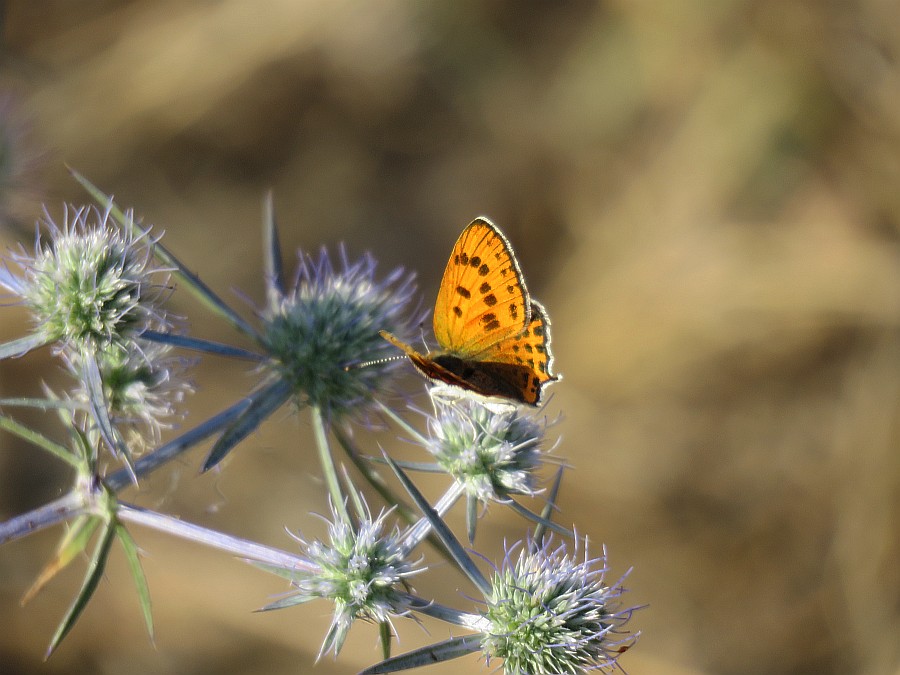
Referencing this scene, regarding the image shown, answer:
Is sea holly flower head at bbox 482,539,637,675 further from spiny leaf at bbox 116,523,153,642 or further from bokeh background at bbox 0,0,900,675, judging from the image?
bokeh background at bbox 0,0,900,675

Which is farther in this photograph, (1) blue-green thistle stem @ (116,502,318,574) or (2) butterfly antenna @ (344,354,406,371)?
(2) butterfly antenna @ (344,354,406,371)

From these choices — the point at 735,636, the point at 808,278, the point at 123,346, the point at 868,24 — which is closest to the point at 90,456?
the point at 123,346

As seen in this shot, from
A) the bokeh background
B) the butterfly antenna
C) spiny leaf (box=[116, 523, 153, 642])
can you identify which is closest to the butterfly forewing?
the butterfly antenna

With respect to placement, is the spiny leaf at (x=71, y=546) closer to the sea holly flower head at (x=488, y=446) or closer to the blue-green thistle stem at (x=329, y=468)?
the blue-green thistle stem at (x=329, y=468)

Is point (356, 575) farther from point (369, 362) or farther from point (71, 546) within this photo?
point (71, 546)

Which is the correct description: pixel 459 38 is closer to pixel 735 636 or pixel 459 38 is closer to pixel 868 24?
pixel 868 24

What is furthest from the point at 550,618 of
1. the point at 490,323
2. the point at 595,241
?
the point at 595,241

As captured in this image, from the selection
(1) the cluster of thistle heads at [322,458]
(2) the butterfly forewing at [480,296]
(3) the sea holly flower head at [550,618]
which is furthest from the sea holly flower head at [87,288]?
(3) the sea holly flower head at [550,618]
